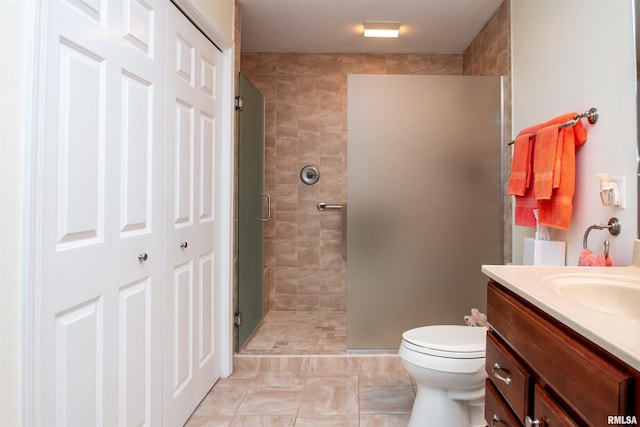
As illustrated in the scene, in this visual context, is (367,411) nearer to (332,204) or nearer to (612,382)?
(612,382)

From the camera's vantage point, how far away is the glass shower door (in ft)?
8.41

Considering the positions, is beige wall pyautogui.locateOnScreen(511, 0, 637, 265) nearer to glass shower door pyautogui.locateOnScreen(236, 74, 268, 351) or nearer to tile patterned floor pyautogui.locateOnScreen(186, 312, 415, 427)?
tile patterned floor pyautogui.locateOnScreen(186, 312, 415, 427)

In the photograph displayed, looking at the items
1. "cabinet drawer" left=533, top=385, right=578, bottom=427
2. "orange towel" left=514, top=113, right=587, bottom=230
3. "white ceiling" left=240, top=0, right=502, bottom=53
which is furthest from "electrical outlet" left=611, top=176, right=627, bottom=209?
"white ceiling" left=240, top=0, right=502, bottom=53

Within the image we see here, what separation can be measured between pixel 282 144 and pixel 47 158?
8.52ft

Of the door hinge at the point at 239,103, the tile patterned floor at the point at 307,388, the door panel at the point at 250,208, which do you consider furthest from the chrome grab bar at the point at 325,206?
→ the door hinge at the point at 239,103

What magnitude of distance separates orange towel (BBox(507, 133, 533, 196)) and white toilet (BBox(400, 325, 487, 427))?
72 centimetres

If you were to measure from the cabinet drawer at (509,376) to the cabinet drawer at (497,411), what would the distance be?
23 mm

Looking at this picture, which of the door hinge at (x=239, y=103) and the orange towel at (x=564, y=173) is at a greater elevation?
the door hinge at (x=239, y=103)

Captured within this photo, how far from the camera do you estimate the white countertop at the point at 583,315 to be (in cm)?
62

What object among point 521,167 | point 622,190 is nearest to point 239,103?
point 521,167

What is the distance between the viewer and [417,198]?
2.50 metres

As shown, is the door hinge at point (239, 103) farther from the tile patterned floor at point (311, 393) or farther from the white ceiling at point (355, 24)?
the tile patterned floor at point (311, 393)

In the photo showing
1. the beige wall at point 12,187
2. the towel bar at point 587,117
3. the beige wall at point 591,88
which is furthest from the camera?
the towel bar at point 587,117

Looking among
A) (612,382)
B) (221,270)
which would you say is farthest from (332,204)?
A: (612,382)
